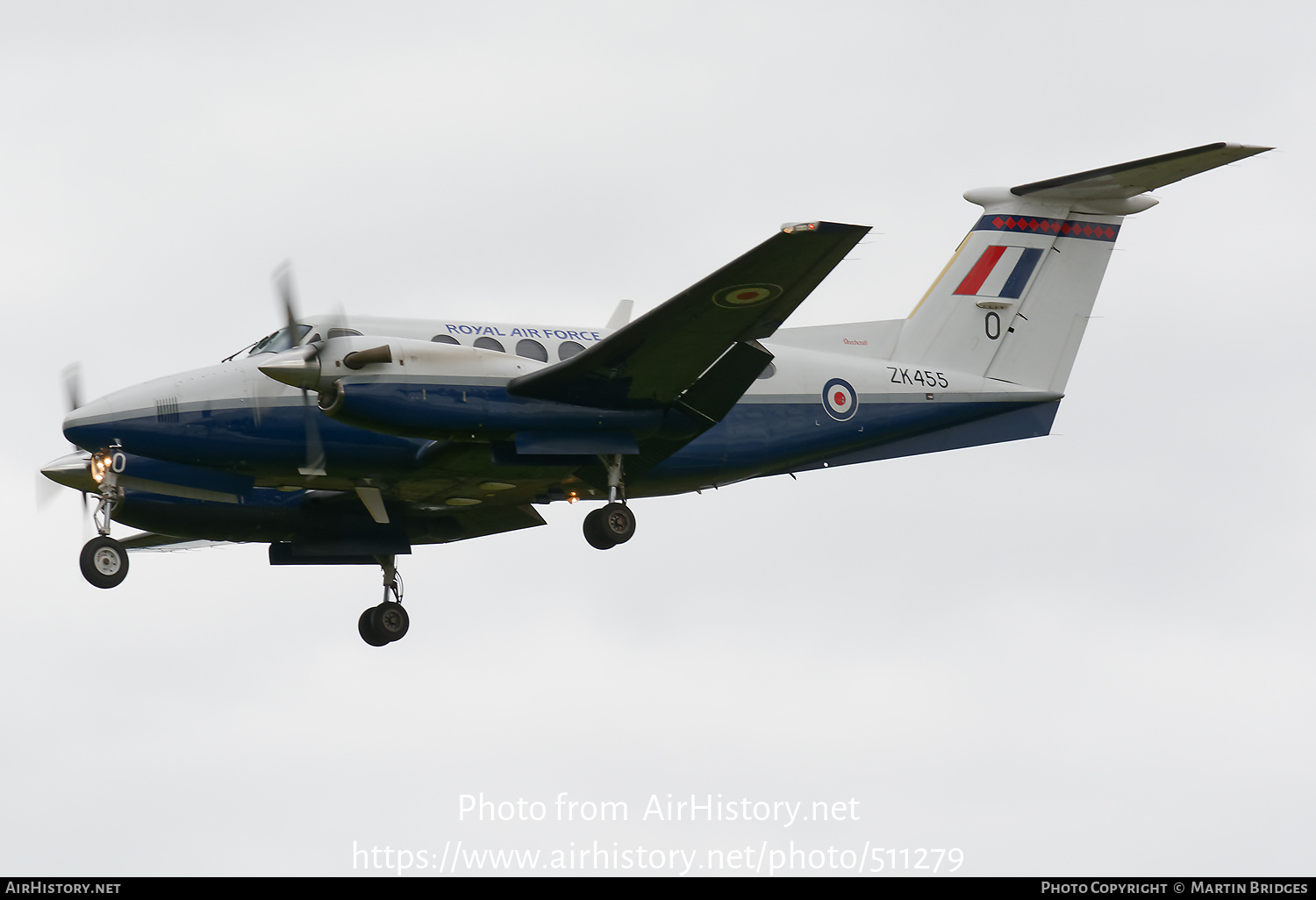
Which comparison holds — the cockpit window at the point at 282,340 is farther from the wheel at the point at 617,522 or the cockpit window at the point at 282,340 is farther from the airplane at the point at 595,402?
the wheel at the point at 617,522

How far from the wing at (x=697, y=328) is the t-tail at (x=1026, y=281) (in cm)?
448

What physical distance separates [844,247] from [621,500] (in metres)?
4.23

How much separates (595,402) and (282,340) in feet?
11.9

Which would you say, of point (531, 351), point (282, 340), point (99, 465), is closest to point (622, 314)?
point (531, 351)

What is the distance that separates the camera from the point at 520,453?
18.8 metres

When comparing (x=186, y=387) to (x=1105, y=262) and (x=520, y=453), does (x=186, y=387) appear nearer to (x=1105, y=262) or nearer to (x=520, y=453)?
(x=520, y=453)

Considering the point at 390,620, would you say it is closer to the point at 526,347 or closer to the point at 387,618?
the point at 387,618

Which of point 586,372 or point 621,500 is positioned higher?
point 586,372

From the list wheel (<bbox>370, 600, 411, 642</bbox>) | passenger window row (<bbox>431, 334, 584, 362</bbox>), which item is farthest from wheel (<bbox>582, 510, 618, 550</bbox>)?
wheel (<bbox>370, 600, 411, 642</bbox>)

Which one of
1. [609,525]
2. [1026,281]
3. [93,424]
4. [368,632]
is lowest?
[368,632]

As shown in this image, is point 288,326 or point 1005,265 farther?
point 1005,265

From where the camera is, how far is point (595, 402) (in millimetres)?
19109
